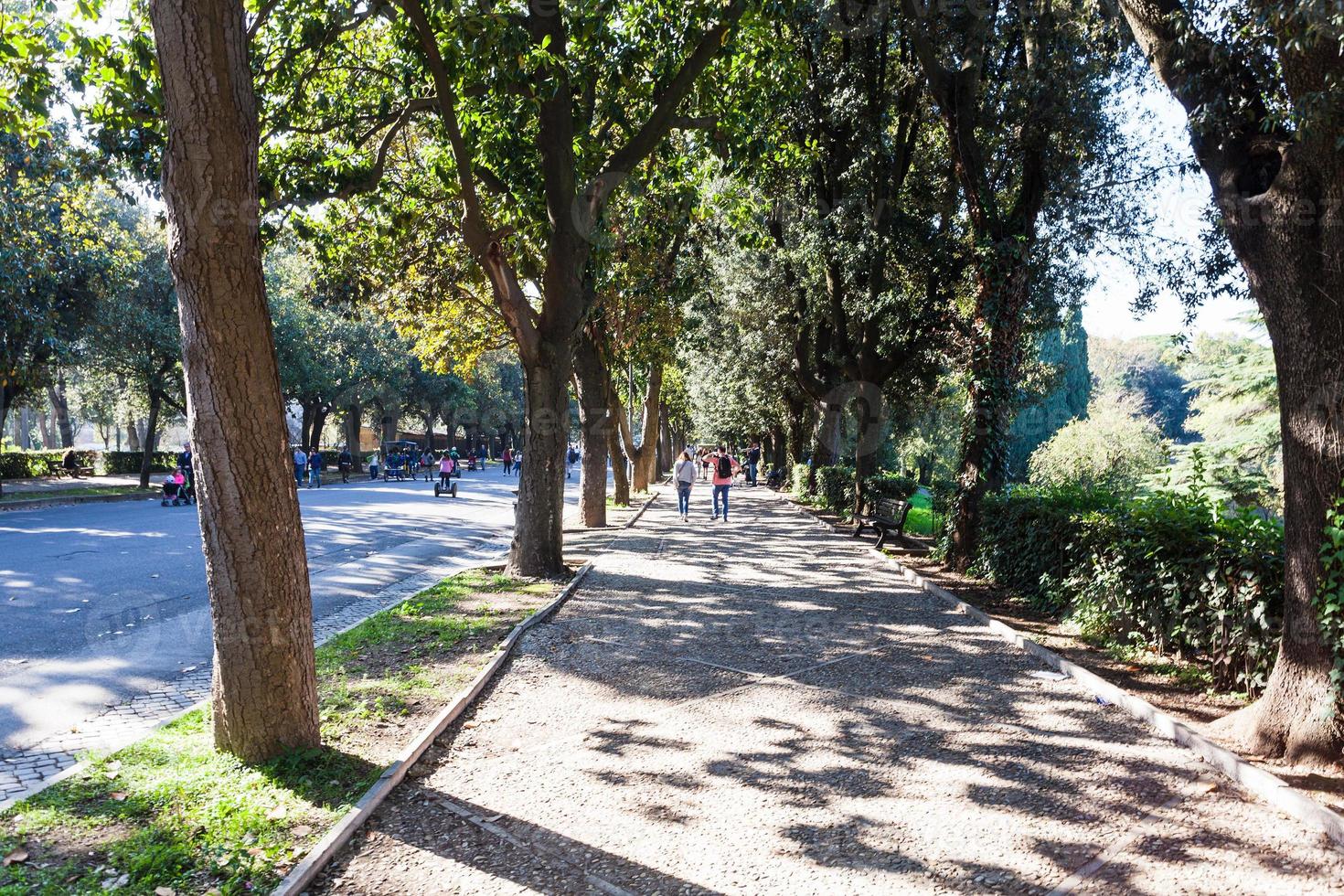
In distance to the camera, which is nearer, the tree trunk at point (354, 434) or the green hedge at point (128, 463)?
the green hedge at point (128, 463)

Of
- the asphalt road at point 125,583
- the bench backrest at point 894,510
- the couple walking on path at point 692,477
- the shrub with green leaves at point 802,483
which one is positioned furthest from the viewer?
the shrub with green leaves at point 802,483

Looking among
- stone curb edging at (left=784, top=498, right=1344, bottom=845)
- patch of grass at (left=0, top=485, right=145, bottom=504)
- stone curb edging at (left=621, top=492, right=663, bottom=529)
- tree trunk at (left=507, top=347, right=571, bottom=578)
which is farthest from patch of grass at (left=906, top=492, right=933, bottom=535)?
patch of grass at (left=0, top=485, right=145, bottom=504)

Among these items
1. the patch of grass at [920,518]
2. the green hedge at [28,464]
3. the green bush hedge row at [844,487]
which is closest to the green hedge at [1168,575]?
the green bush hedge row at [844,487]

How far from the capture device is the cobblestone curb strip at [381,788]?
11.5 ft

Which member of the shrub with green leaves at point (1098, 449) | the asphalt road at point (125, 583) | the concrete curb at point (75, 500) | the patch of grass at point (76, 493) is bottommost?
the asphalt road at point (125, 583)

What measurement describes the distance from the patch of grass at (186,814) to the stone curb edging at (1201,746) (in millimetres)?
4761

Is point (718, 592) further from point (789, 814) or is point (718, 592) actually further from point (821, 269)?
point (821, 269)

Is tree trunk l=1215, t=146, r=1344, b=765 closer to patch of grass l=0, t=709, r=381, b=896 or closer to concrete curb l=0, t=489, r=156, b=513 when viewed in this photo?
patch of grass l=0, t=709, r=381, b=896

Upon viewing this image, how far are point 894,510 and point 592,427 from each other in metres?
7.00

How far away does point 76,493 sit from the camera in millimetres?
25469

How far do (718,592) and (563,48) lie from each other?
7436mm

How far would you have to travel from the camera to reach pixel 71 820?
12.8ft

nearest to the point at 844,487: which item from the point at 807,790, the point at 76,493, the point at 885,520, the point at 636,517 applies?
the point at 636,517

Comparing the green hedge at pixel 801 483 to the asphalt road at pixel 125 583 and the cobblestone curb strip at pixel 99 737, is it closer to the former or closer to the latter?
the asphalt road at pixel 125 583
